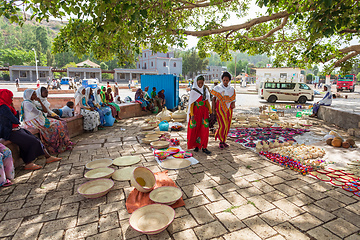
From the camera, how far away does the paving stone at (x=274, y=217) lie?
2412 mm

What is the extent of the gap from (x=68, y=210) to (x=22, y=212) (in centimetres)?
55

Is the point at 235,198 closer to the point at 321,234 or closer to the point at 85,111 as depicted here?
the point at 321,234

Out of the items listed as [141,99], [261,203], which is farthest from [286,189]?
[141,99]

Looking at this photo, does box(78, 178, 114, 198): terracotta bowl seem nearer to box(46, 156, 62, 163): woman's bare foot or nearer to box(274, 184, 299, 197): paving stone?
box(46, 156, 62, 163): woman's bare foot

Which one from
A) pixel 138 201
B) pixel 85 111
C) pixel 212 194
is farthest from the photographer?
pixel 85 111

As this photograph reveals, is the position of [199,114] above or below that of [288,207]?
above

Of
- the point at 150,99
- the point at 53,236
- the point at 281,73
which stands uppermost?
the point at 281,73

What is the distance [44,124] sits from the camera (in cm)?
436

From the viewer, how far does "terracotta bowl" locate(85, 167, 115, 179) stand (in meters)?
3.33

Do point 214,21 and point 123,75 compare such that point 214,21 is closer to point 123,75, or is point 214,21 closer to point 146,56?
point 123,75

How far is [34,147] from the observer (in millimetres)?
3805

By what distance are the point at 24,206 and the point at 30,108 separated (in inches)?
89.0

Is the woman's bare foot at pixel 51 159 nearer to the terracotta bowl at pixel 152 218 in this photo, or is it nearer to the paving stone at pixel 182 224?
the terracotta bowl at pixel 152 218

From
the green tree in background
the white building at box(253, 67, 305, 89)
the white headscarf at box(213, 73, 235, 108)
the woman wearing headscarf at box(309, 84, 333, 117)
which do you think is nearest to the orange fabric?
the white headscarf at box(213, 73, 235, 108)
